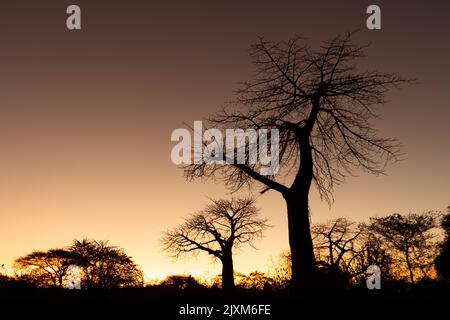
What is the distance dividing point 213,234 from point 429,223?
19.7 m

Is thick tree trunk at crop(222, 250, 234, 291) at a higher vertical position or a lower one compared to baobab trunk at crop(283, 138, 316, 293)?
lower

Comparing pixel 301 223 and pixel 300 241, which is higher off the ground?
pixel 301 223

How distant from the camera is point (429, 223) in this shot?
117ft

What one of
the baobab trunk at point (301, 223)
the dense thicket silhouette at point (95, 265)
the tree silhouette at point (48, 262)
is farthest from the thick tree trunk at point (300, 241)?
the tree silhouette at point (48, 262)

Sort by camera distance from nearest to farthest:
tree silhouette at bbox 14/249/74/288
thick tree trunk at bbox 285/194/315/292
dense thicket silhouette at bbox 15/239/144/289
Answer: thick tree trunk at bbox 285/194/315/292 < dense thicket silhouette at bbox 15/239/144/289 < tree silhouette at bbox 14/249/74/288

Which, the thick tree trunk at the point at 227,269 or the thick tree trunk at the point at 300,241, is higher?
the thick tree trunk at the point at 300,241

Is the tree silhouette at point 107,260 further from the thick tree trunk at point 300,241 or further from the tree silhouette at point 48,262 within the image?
the thick tree trunk at point 300,241

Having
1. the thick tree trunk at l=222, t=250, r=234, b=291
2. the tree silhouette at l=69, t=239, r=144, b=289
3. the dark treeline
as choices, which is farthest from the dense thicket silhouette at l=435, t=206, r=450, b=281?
the tree silhouette at l=69, t=239, r=144, b=289

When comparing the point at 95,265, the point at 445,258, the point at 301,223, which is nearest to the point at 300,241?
the point at 301,223

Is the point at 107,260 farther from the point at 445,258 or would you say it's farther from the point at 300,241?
the point at 445,258

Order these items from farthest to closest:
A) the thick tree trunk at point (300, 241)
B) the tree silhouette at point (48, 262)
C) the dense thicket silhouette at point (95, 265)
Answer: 1. the tree silhouette at point (48, 262)
2. the dense thicket silhouette at point (95, 265)
3. the thick tree trunk at point (300, 241)

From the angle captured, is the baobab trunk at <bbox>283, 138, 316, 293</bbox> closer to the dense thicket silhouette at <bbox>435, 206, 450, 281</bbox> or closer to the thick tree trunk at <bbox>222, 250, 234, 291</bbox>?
the thick tree trunk at <bbox>222, 250, 234, 291</bbox>

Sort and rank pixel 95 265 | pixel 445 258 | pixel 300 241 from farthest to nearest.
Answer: pixel 445 258 < pixel 95 265 < pixel 300 241
